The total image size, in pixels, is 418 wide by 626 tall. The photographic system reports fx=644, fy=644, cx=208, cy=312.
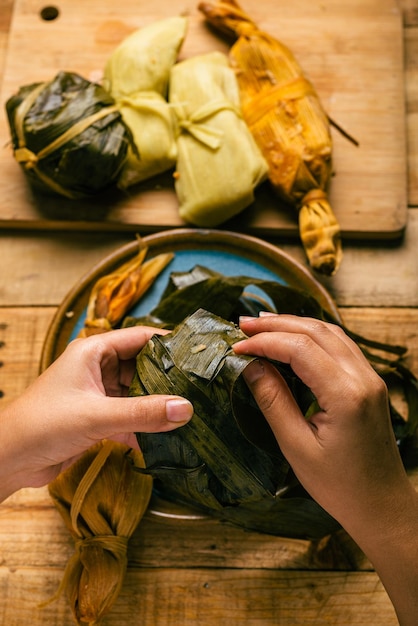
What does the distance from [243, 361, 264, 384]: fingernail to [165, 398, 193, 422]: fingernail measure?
11 cm

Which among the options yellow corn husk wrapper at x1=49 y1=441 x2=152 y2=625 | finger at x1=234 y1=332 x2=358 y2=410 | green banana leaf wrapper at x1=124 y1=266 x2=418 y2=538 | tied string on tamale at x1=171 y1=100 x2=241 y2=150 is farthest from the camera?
tied string on tamale at x1=171 y1=100 x2=241 y2=150

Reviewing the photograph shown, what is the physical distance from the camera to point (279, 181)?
5.03 ft

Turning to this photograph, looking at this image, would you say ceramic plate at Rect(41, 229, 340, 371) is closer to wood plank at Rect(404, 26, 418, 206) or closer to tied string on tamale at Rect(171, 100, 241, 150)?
tied string on tamale at Rect(171, 100, 241, 150)

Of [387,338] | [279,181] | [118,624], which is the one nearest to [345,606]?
[118,624]

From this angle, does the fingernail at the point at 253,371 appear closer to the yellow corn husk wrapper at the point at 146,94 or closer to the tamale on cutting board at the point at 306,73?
the tamale on cutting board at the point at 306,73

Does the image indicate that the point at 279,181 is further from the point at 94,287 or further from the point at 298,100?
the point at 94,287

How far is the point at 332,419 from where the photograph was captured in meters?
0.99

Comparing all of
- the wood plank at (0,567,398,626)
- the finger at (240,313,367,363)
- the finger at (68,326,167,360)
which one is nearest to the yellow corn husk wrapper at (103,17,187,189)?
the finger at (68,326,167,360)

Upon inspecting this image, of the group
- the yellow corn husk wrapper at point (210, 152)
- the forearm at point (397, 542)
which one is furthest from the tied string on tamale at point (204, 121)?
the forearm at point (397, 542)

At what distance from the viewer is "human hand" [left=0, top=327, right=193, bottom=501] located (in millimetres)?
1033

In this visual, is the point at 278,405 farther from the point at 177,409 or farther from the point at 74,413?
the point at 74,413

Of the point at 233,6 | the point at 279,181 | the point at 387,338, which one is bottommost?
the point at 387,338

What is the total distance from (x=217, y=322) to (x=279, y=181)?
1.76ft

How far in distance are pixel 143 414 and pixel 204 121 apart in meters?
0.80
